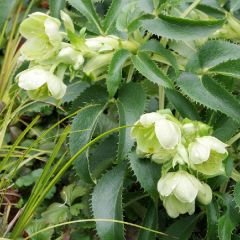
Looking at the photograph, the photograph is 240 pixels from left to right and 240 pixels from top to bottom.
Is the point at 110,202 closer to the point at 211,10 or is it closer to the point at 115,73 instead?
the point at 115,73

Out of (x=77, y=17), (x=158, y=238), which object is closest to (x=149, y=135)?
(x=158, y=238)

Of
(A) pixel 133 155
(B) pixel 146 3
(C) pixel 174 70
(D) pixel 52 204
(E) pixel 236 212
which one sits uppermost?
(B) pixel 146 3

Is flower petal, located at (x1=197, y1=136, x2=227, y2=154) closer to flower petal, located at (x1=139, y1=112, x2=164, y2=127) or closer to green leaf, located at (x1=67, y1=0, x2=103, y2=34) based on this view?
flower petal, located at (x1=139, y1=112, x2=164, y2=127)

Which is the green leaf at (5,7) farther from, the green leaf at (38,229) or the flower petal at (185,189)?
the flower petal at (185,189)

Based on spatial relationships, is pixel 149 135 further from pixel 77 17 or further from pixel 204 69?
pixel 77 17

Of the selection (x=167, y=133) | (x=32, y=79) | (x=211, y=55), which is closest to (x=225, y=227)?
(x=167, y=133)

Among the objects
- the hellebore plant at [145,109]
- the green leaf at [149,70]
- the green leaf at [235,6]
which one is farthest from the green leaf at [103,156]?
the green leaf at [235,6]
